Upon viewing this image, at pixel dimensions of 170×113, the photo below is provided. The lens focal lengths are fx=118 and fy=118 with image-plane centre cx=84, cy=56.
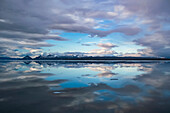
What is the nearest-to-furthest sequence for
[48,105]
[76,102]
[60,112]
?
1. [60,112]
2. [48,105]
3. [76,102]

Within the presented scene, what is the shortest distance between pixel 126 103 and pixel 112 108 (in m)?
1.41

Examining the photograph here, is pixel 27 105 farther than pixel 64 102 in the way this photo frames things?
No

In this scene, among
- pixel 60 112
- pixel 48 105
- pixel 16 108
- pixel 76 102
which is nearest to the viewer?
pixel 60 112

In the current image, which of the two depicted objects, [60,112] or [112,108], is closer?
[60,112]

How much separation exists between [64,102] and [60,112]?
5.29 ft

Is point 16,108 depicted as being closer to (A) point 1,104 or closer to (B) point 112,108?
(A) point 1,104

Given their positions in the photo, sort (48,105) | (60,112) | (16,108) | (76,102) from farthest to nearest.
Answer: (76,102) → (48,105) → (16,108) → (60,112)

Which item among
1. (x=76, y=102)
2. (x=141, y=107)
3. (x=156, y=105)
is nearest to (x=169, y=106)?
(x=156, y=105)

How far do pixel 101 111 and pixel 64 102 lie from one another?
2.87m

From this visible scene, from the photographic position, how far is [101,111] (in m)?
6.92

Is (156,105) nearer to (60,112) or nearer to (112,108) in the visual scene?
(112,108)

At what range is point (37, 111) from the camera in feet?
22.7

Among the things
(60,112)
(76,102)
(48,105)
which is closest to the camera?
(60,112)

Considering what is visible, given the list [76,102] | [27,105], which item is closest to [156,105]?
[76,102]
